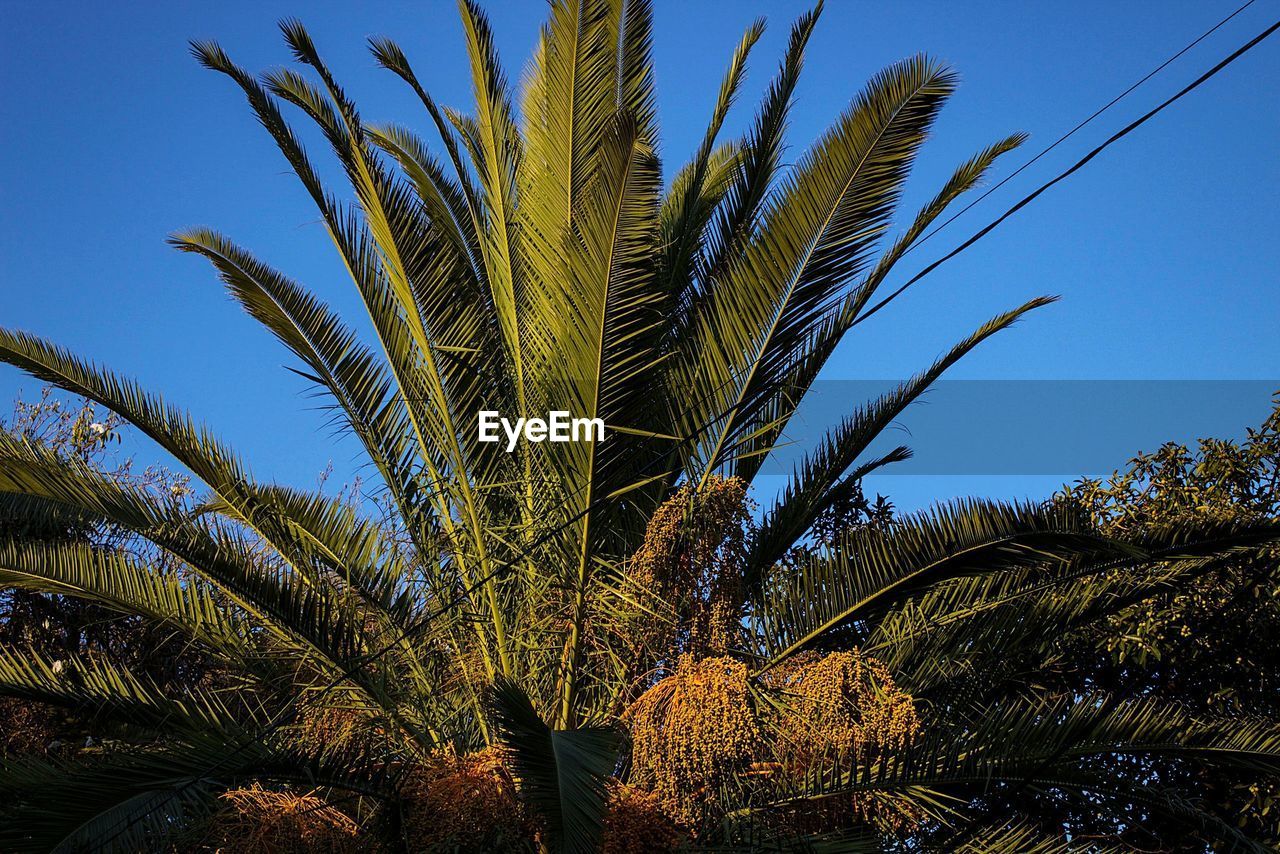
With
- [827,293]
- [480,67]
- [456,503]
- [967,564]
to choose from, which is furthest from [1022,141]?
[456,503]

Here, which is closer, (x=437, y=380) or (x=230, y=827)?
(x=230, y=827)

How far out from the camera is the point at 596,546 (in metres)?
7.18

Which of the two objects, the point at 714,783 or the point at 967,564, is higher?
the point at 967,564

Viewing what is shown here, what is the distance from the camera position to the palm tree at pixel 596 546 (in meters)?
5.96

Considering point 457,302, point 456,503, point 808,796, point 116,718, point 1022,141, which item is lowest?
point 808,796

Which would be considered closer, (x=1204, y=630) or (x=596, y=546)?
(x=596, y=546)

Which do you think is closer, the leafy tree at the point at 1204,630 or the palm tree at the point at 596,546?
the palm tree at the point at 596,546

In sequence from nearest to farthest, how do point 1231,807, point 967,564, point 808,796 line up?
point 808,796, point 967,564, point 1231,807

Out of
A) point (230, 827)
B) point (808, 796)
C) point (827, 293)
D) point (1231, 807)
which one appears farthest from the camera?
point (1231, 807)

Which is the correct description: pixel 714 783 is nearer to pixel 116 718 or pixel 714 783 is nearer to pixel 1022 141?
pixel 116 718

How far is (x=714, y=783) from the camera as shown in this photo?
5586 millimetres

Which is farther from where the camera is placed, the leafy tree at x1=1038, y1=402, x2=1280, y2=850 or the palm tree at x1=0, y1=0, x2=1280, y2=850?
the leafy tree at x1=1038, y1=402, x2=1280, y2=850

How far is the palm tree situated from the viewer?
5.96 m

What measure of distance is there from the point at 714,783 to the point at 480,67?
4713 mm
